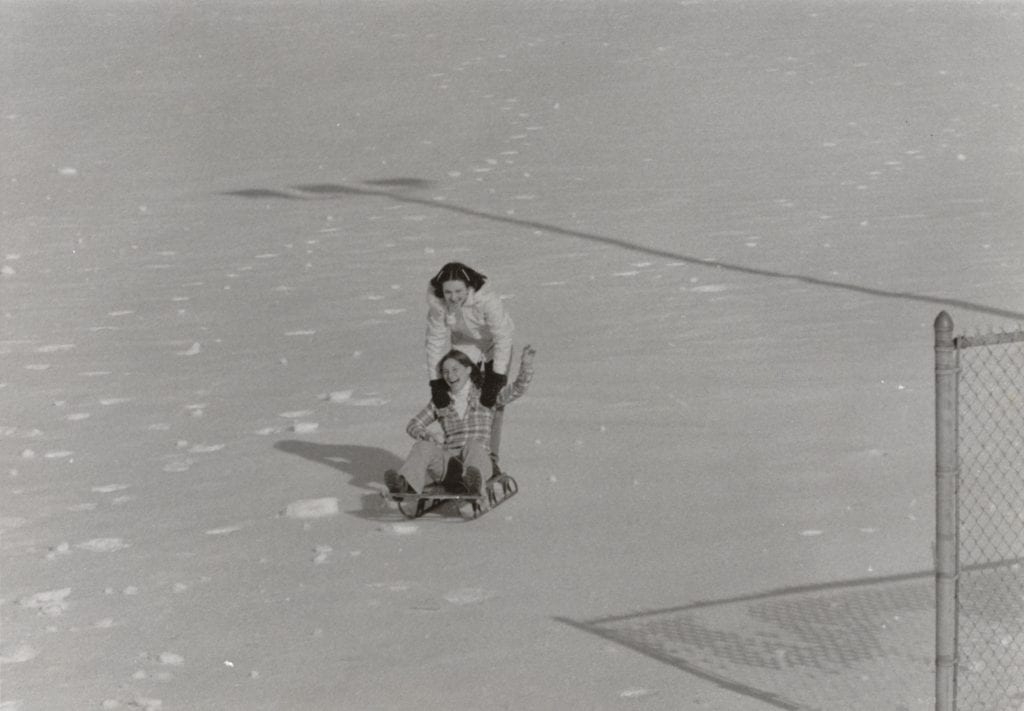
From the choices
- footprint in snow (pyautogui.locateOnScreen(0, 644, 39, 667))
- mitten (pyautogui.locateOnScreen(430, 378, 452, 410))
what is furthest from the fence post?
footprint in snow (pyautogui.locateOnScreen(0, 644, 39, 667))

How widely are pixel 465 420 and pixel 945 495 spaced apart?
3.84 m

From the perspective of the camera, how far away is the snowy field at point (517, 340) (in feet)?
26.8

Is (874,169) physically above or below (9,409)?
above

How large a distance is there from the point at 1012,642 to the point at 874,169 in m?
15.4

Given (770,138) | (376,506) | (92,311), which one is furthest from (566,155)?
(376,506)

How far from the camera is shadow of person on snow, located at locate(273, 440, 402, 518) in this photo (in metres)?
10.6

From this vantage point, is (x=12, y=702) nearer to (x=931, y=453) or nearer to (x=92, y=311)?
(x=931, y=453)

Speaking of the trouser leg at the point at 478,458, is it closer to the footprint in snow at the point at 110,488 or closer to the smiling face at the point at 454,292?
the smiling face at the point at 454,292

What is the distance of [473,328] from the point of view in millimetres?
9711

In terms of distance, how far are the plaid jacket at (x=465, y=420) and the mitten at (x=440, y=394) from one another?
1.8 inches

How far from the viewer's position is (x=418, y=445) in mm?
9688

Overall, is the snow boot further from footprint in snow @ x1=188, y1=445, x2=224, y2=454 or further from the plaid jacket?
footprint in snow @ x1=188, y1=445, x2=224, y2=454

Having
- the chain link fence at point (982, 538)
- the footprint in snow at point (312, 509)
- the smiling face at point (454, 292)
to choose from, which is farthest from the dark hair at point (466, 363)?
the chain link fence at point (982, 538)

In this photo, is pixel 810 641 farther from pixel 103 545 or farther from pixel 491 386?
pixel 103 545
